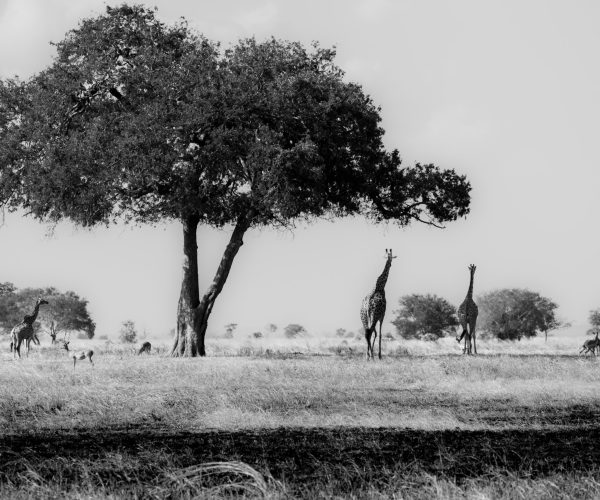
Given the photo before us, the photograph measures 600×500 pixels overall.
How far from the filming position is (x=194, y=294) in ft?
113

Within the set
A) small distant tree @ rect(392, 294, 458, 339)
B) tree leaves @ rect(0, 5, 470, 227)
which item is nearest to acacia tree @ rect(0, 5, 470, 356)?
tree leaves @ rect(0, 5, 470, 227)

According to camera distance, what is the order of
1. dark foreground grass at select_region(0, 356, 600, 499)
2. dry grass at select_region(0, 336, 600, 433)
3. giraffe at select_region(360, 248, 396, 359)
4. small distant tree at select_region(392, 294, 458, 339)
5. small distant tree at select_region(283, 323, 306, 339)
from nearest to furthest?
1. dark foreground grass at select_region(0, 356, 600, 499)
2. dry grass at select_region(0, 336, 600, 433)
3. giraffe at select_region(360, 248, 396, 359)
4. small distant tree at select_region(392, 294, 458, 339)
5. small distant tree at select_region(283, 323, 306, 339)

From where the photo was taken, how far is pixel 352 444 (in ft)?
41.0

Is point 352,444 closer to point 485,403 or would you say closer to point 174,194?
point 485,403

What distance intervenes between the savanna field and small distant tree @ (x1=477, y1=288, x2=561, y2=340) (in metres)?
44.2

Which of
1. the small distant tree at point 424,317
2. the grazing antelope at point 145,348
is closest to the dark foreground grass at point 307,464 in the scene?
the grazing antelope at point 145,348

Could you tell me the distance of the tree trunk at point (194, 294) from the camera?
33656 millimetres

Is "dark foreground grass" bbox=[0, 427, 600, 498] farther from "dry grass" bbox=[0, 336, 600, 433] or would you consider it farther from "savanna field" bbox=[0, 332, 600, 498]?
"dry grass" bbox=[0, 336, 600, 433]

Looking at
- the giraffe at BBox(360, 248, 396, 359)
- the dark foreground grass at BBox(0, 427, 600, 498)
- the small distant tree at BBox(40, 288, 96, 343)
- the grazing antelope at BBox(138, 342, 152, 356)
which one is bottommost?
the dark foreground grass at BBox(0, 427, 600, 498)

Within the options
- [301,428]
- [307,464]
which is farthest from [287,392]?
[307,464]

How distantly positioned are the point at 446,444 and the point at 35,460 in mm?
4695

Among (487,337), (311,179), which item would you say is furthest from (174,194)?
(487,337)

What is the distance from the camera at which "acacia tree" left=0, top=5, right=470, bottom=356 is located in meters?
30.0

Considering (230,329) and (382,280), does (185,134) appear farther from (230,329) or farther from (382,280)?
(230,329)
